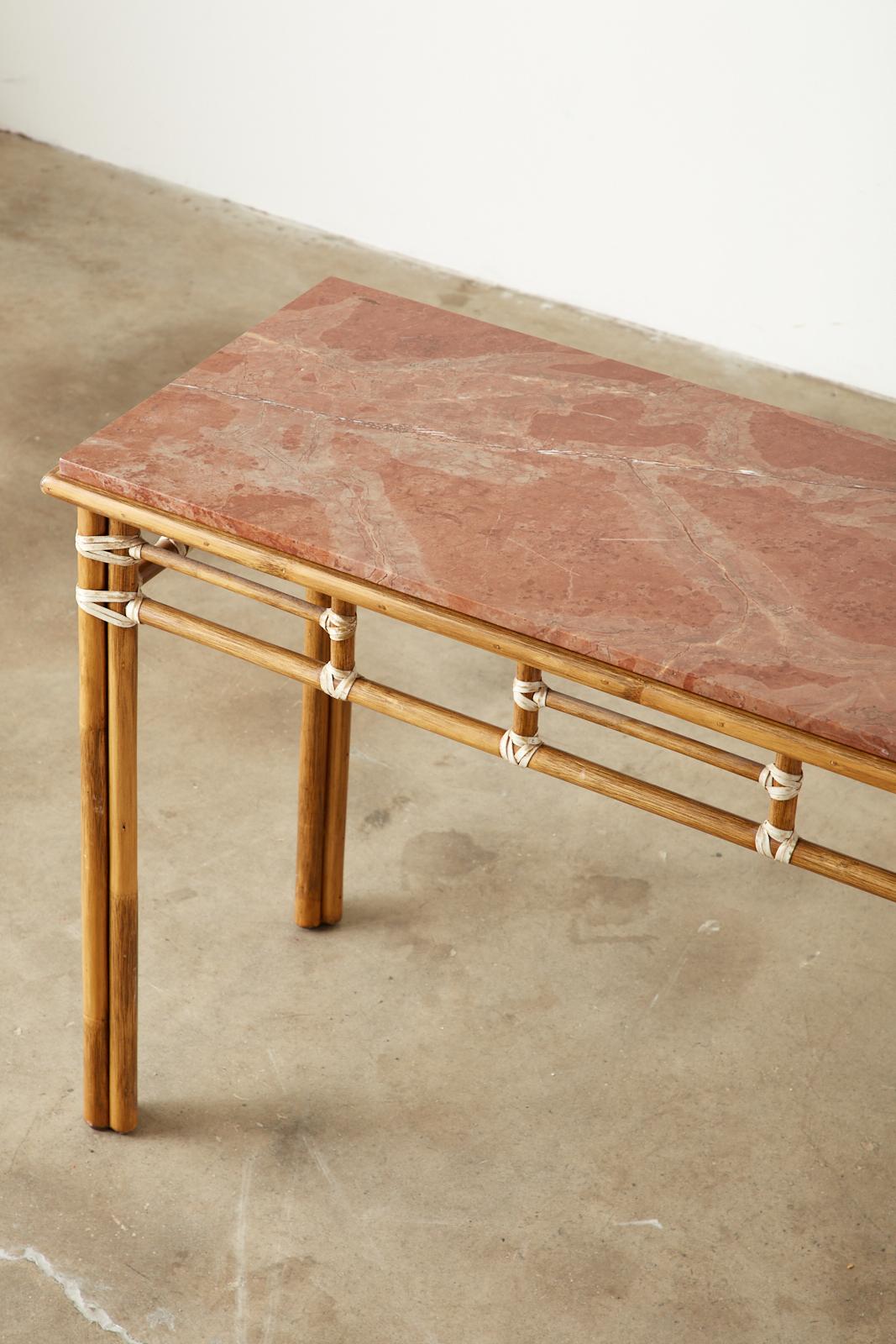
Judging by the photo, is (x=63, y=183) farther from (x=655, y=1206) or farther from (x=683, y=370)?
(x=655, y=1206)

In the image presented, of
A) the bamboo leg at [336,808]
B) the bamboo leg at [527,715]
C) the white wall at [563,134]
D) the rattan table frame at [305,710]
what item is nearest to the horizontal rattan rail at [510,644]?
the rattan table frame at [305,710]

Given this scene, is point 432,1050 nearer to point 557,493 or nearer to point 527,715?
Result: point 527,715

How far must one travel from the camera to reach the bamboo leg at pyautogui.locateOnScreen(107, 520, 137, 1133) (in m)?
1.62

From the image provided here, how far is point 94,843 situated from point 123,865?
0.14 ft

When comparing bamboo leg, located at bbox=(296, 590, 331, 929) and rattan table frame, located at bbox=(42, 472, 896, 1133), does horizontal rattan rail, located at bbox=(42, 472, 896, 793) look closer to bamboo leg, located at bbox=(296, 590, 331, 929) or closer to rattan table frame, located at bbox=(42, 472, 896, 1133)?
rattan table frame, located at bbox=(42, 472, 896, 1133)

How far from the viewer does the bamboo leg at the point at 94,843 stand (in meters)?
1.59

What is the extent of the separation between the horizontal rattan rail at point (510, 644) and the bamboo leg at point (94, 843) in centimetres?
7

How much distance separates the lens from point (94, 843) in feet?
5.64

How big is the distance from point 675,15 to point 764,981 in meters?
2.61

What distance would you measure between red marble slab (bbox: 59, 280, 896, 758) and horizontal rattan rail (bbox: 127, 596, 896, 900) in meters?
0.15

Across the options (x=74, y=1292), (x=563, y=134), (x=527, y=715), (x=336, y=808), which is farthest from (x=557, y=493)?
(x=563, y=134)

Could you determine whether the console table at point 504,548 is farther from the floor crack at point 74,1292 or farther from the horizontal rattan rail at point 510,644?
the floor crack at point 74,1292

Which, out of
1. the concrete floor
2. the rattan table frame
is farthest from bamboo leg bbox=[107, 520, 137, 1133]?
the concrete floor

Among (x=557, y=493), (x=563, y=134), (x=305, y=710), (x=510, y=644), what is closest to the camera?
(x=510, y=644)
